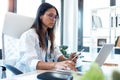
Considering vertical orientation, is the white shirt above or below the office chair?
below

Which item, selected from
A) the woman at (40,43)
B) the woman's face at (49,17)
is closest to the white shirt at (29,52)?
the woman at (40,43)

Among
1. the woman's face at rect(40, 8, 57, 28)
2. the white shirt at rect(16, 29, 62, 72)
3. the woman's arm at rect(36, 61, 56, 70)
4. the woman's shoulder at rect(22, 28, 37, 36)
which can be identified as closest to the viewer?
the woman's arm at rect(36, 61, 56, 70)

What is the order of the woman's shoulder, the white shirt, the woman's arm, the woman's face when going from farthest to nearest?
1. the woman's face
2. the woman's shoulder
3. the white shirt
4. the woman's arm

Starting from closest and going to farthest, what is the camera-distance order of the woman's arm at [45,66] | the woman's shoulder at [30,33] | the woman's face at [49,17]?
the woman's arm at [45,66]
the woman's shoulder at [30,33]
the woman's face at [49,17]

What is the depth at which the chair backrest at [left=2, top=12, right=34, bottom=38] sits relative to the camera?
197 cm

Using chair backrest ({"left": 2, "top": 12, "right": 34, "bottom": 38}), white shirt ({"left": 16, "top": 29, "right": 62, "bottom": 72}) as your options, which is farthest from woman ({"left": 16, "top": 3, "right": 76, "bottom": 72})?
chair backrest ({"left": 2, "top": 12, "right": 34, "bottom": 38})

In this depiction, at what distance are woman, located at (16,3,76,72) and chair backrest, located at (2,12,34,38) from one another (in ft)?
0.39

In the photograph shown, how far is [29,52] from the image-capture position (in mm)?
1753

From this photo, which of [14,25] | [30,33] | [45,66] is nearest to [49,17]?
[30,33]

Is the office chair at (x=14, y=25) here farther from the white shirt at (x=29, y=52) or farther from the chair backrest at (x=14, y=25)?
the white shirt at (x=29, y=52)

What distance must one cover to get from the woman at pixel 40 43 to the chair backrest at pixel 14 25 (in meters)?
0.12

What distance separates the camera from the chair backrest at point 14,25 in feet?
6.46

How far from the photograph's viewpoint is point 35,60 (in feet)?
5.57

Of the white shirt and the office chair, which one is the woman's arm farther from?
the office chair
